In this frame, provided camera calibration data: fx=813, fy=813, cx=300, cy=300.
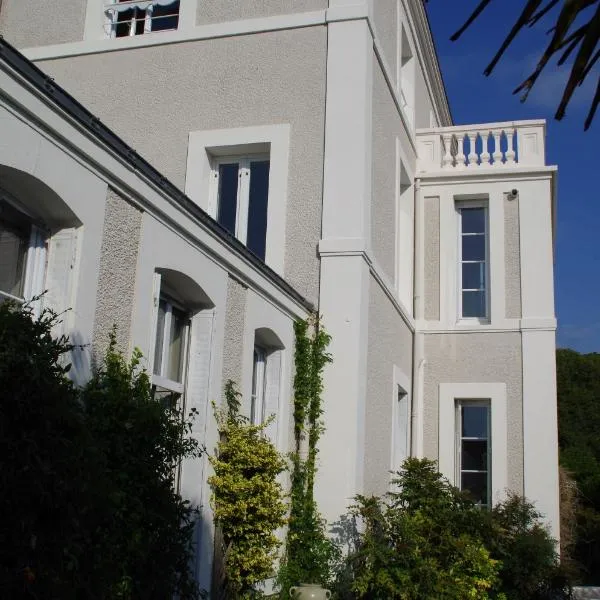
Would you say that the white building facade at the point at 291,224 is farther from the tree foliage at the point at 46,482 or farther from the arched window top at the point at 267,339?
the tree foliage at the point at 46,482

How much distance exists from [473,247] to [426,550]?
606cm

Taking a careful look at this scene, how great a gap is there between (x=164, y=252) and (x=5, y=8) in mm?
7670

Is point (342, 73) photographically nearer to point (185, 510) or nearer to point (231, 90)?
point (231, 90)

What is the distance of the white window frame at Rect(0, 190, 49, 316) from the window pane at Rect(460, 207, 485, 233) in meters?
9.01

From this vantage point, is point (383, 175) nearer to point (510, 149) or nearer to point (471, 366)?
point (510, 149)

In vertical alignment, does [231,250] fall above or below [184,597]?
above

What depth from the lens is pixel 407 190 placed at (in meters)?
12.8

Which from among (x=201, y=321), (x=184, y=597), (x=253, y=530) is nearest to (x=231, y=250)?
(x=201, y=321)

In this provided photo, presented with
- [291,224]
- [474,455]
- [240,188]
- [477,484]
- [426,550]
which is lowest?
[426,550]

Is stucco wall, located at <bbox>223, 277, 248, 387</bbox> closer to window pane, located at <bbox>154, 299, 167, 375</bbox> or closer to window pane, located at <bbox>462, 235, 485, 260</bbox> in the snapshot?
window pane, located at <bbox>154, 299, 167, 375</bbox>

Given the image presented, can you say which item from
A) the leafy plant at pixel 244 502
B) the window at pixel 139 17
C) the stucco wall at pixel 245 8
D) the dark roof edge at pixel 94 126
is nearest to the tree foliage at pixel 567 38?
the dark roof edge at pixel 94 126

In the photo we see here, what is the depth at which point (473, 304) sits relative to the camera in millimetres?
12586

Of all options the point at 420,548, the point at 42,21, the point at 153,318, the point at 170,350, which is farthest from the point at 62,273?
the point at 42,21

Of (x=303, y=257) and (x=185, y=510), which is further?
(x=303, y=257)
